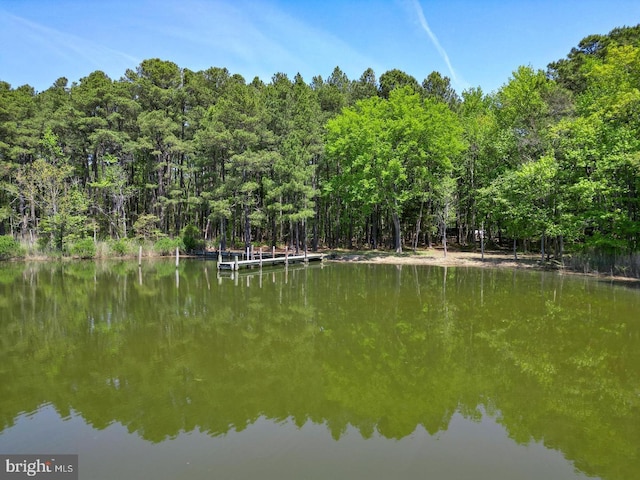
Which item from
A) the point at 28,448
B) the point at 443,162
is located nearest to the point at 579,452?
the point at 28,448

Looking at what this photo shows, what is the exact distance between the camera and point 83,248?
31703mm

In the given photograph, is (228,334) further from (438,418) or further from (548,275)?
(548,275)

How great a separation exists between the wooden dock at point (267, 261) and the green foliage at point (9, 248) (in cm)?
1587

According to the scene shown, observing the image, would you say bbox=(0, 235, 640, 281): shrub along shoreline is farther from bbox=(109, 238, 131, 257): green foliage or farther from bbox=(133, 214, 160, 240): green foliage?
bbox=(133, 214, 160, 240): green foliage

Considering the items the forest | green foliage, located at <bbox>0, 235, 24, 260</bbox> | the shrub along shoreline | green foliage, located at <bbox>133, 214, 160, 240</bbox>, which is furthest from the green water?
green foliage, located at <bbox>133, 214, 160, 240</bbox>

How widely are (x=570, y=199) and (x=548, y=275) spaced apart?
17.6ft

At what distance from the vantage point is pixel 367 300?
54.3 ft

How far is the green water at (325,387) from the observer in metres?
5.65

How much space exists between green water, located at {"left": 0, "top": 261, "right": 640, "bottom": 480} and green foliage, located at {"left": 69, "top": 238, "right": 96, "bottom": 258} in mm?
16342

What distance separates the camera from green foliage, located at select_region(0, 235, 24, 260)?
30234mm

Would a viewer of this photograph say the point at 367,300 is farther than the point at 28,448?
Yes

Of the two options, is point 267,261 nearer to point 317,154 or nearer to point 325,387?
point 317,154

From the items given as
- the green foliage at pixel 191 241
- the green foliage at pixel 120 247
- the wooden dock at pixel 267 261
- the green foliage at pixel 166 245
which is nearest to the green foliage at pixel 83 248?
the green foliage at pixel 120 247

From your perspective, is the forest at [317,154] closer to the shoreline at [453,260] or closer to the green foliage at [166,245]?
the green foliage at [166,245]
